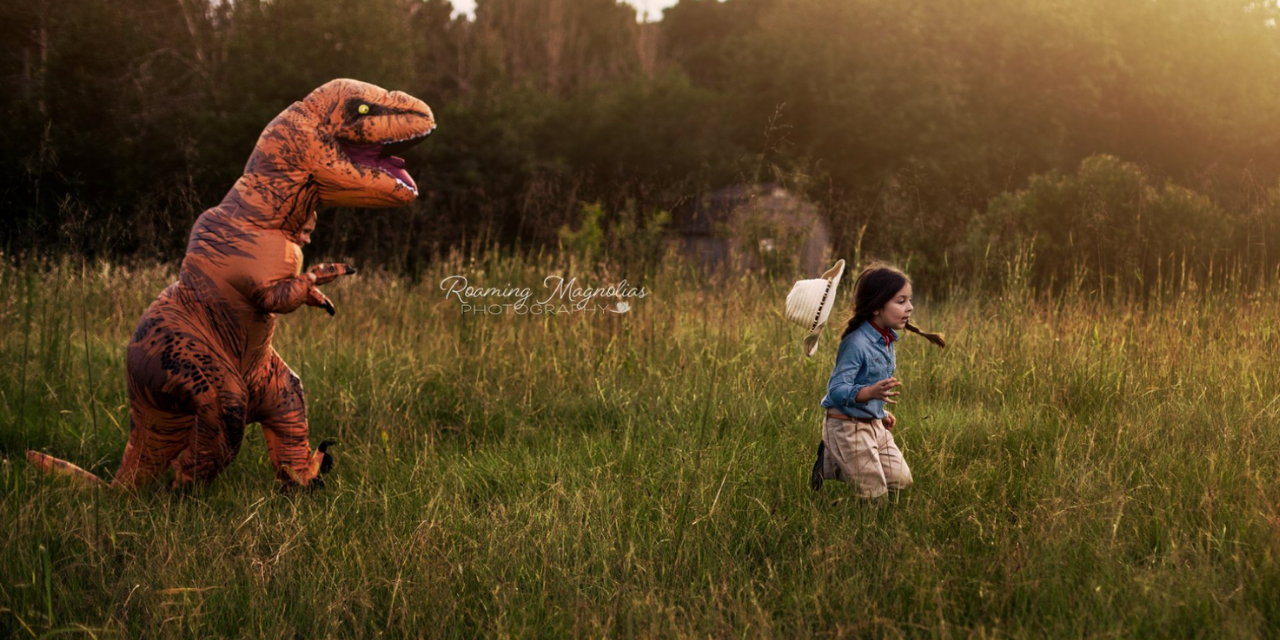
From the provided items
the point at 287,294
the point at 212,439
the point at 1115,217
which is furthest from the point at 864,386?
the point at 1115,217

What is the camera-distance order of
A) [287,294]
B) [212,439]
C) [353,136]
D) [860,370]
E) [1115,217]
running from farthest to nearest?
[1115,217]
[353,136]
[212,439]
[287,294]
[860,370]

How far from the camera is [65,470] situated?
3.75 metres

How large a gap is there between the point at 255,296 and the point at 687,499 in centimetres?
171

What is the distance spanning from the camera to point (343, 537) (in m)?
3.20

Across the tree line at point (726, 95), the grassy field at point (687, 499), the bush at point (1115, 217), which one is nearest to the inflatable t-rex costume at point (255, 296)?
the grassy field at point (687, 499)

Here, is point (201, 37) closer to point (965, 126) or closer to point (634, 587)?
point (965, 126)

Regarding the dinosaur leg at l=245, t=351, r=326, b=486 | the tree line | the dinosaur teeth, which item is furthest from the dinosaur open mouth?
the tree line

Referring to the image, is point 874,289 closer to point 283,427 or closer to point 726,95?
point 283,427

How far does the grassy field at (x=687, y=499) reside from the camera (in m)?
2.61

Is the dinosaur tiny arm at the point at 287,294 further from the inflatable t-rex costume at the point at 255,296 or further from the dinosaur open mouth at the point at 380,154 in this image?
the dinosaur open mouth at the point at 380,154

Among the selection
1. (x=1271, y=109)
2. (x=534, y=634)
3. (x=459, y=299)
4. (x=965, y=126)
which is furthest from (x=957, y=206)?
(x=1271, y=109)

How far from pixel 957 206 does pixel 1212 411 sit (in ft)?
8.19

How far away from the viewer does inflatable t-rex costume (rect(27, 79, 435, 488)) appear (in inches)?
136

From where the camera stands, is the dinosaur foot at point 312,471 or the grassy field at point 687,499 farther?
the dinosaur foot at point 312,471
